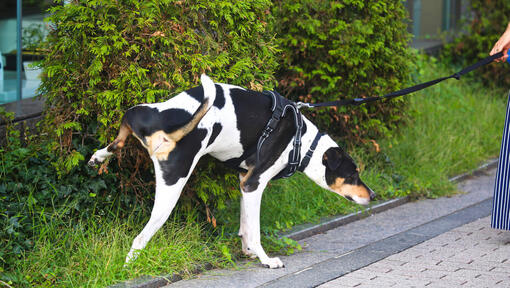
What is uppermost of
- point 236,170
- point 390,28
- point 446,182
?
point 390,28

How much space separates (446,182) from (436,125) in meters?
1.48

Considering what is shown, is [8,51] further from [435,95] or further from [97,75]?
[435,95]

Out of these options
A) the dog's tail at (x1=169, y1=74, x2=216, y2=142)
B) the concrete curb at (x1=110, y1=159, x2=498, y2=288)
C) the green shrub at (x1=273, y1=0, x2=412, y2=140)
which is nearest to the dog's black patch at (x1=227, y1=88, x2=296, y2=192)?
the dog's tail at (x1=169, y1=74, x2=216, y2=142)

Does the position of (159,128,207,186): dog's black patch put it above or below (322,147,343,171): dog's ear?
above


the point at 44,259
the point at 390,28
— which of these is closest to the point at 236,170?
the point at 44,259

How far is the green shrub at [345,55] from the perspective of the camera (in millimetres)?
6957

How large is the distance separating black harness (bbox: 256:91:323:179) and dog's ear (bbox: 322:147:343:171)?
0.11 metres

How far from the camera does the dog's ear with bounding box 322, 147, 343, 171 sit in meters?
5.12

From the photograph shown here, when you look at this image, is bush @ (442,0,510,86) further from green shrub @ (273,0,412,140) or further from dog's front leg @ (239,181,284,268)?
dog's front leg @ (239,181,284,268)

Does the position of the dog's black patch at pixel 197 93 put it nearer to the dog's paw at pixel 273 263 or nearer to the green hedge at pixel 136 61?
the green hedge at pixel 136 61

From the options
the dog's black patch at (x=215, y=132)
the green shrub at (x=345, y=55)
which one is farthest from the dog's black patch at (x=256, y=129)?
the green shrub at (x=345, y=55)

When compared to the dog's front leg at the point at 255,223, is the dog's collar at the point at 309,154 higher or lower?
higher

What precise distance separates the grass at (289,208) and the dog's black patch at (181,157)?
1.86ft

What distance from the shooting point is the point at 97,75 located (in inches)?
194
